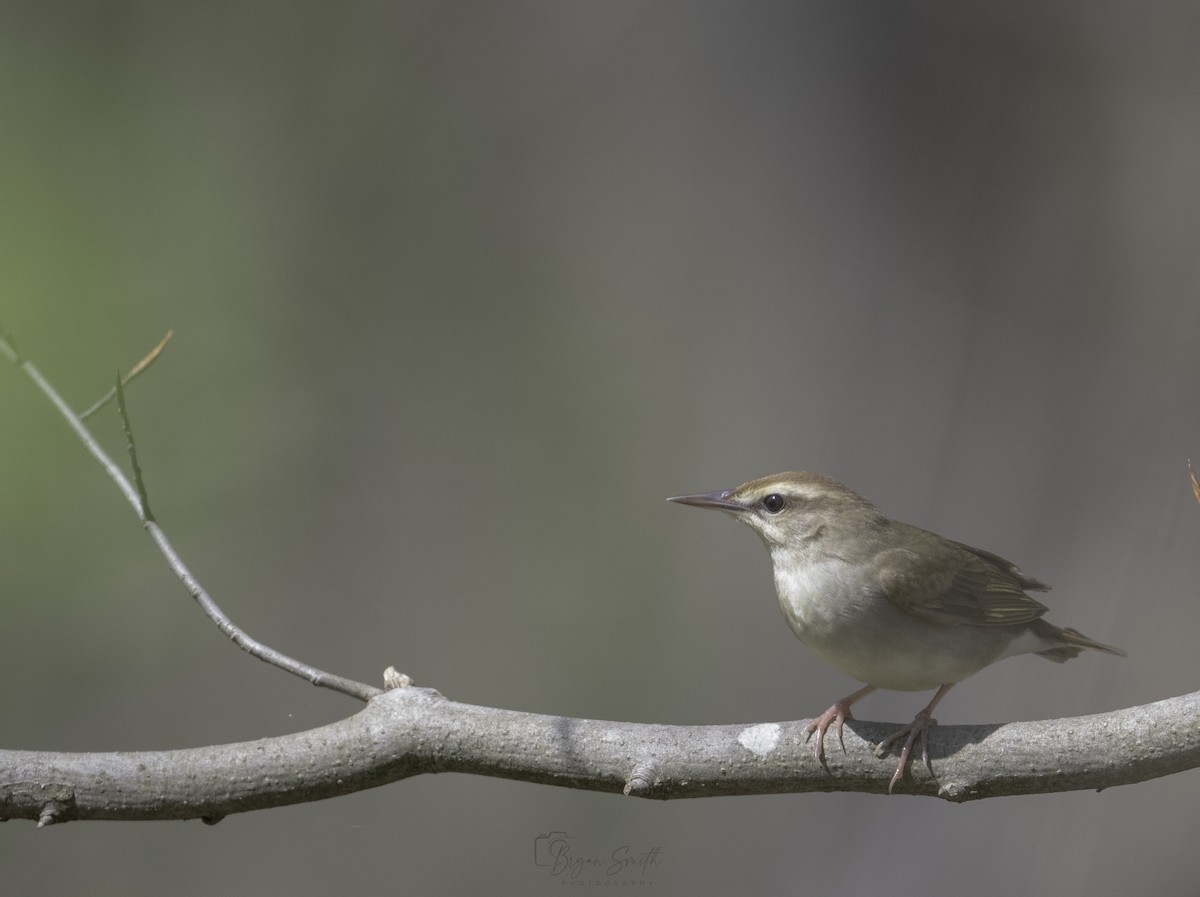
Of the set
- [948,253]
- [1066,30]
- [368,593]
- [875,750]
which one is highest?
[1066,30]

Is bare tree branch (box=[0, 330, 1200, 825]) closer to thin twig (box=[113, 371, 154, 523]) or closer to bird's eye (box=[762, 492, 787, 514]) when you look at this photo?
thin twig (box=[113, 371, 154, 523])

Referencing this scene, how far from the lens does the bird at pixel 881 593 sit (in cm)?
297

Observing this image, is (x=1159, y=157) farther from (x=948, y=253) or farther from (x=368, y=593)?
(x=368, y=593)

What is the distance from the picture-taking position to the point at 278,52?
711cm

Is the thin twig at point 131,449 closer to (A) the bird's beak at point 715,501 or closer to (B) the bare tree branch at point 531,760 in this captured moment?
(B) the bare tree branch at point 531,760

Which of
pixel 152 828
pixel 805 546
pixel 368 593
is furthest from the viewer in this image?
pixel 368 593

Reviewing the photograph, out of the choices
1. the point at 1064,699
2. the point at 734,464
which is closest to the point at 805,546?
the point at 1064,699

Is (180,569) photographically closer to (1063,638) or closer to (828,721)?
(828,721)

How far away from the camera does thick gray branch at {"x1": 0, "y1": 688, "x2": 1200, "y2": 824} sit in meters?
2.28

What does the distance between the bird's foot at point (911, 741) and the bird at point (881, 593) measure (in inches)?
6.2

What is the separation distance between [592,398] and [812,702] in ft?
8.68

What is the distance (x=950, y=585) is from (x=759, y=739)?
1.04 m

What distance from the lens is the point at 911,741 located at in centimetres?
251

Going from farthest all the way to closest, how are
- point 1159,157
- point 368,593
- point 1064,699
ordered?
point 368,593
point 1159,157
point 1064,699
